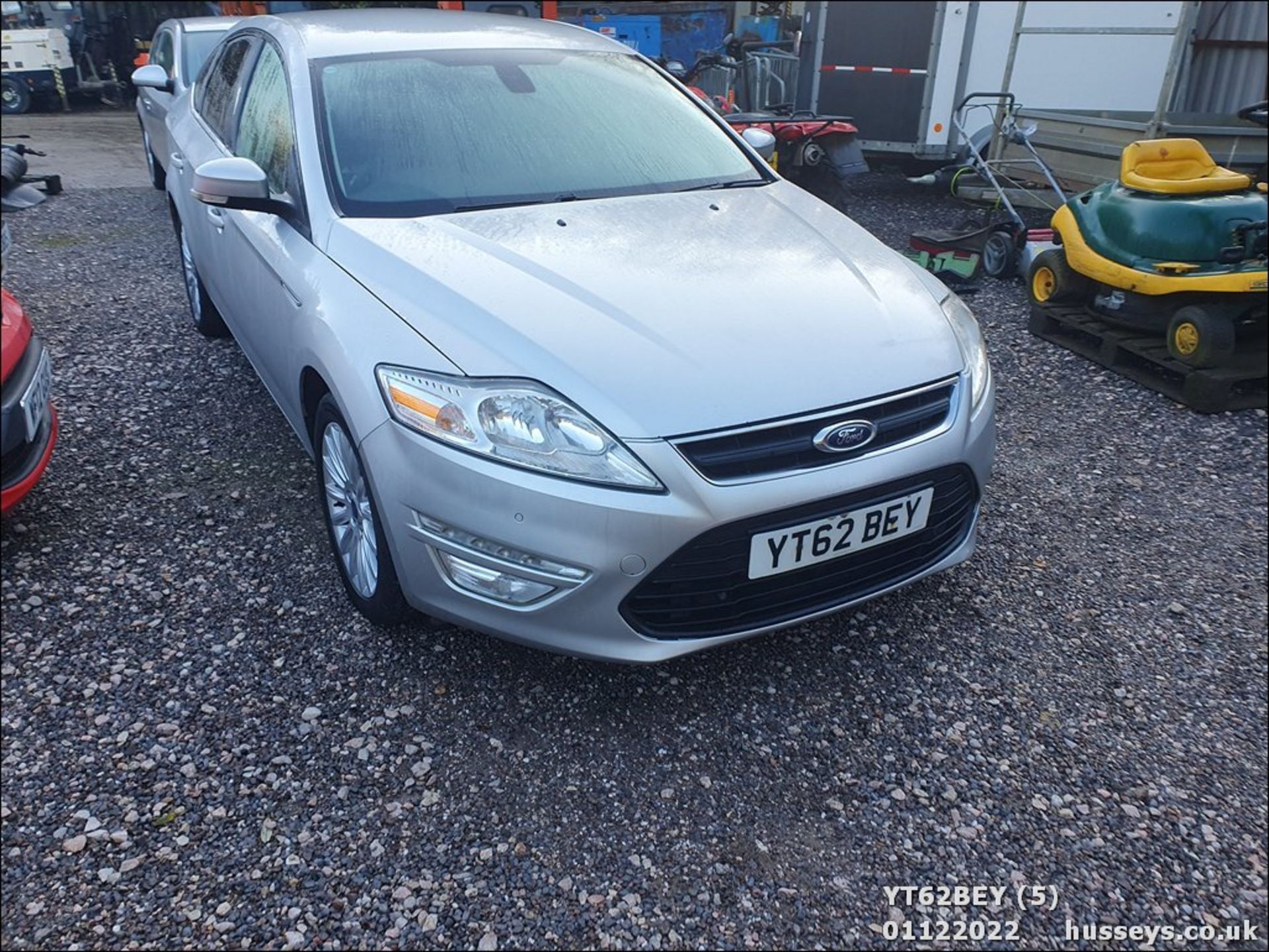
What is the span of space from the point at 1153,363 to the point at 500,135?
11.2 feet

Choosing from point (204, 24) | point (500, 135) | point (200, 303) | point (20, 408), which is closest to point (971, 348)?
point (500, 135)

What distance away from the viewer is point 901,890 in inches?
77.5

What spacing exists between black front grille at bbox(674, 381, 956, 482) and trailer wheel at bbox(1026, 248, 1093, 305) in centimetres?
343

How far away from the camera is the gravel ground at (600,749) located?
1925mm

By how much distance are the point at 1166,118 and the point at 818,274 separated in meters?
5.70

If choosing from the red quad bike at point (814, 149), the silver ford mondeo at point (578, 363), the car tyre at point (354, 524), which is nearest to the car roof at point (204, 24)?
the red quad bike at point (814, 149)

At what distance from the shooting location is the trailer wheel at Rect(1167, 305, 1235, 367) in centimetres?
425

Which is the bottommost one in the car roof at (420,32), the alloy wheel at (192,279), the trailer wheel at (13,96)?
the trailer wheel at (13,96)

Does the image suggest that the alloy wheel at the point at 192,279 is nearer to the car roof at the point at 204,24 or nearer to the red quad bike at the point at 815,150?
the car roof at the point at 204,24

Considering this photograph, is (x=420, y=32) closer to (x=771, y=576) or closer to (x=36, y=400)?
(x=36, y=400)

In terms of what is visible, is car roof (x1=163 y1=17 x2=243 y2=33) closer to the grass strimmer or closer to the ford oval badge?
the grass strimmer

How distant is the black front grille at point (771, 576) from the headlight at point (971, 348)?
0.23 metres

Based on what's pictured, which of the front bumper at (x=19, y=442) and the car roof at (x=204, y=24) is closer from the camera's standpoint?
the front bumper at (x=19, y=442)

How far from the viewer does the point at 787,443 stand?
2150 millimetres
